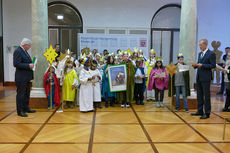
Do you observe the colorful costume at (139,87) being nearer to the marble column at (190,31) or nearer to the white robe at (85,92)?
the marble column at (190,31)

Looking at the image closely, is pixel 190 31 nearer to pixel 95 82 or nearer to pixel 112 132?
pixel 95 82

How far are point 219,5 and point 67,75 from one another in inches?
348

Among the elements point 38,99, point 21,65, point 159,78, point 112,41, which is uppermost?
point 112,41

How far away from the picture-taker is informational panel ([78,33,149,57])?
389 inches

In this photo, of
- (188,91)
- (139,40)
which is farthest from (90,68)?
(139,40)

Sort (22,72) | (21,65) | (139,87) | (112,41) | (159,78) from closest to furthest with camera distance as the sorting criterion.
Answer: (21,65)
(22,72)
(159,78)
(139,87)
(112,41)

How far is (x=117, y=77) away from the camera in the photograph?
630cm

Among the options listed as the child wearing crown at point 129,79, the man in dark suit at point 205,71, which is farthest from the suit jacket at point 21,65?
the man in dark suit at point 205,71

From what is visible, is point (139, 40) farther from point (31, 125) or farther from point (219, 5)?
point (31, 125)

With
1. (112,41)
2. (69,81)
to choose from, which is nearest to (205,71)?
(69,81)

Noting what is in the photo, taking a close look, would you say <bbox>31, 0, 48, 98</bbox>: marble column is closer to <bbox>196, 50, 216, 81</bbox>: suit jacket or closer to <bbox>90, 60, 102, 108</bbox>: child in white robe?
<bbox>90, 60, 102, 108</bbox>: child in white robe

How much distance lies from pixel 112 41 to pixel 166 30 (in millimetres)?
2995

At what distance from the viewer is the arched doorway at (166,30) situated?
10867mm

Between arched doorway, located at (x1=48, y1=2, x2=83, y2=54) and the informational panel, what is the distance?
735 mm
